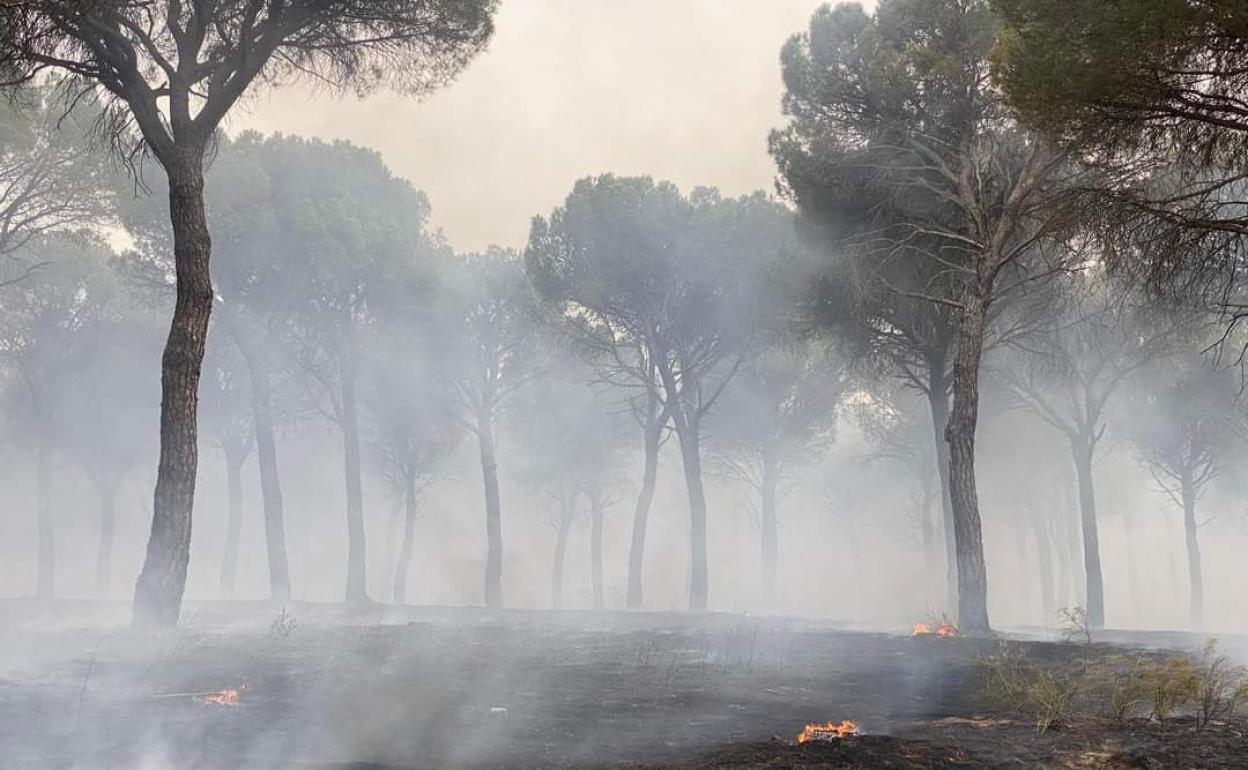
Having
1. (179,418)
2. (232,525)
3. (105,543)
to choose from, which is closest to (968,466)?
(179,418)

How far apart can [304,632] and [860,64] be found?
15.1m

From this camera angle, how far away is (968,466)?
15125mm

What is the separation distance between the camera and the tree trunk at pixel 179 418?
11.7 meters

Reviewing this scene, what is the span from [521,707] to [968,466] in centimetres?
917

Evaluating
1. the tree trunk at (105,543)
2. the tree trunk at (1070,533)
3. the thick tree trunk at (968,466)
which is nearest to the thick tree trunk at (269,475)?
the tree trunk at (105,543)

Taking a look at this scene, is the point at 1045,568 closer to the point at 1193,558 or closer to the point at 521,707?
the point at 1193,558

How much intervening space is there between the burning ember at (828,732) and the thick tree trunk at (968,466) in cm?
807

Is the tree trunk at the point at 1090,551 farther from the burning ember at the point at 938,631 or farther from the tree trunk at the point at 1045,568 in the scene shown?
the tree trunk at the point at 1045,568

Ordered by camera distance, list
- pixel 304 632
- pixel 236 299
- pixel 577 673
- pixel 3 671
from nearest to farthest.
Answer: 1. pixel 3 671
2. pixel 577 673
3. pixel 304 632
4. pixel 236 299

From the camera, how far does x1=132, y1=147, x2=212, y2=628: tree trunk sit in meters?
11.7

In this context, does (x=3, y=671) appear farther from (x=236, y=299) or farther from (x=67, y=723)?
(x=236, y=299)

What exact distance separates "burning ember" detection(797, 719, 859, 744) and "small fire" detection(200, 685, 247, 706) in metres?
5.25

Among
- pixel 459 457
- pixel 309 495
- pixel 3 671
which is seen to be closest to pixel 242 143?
pixel 3 671

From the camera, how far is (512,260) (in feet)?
109
